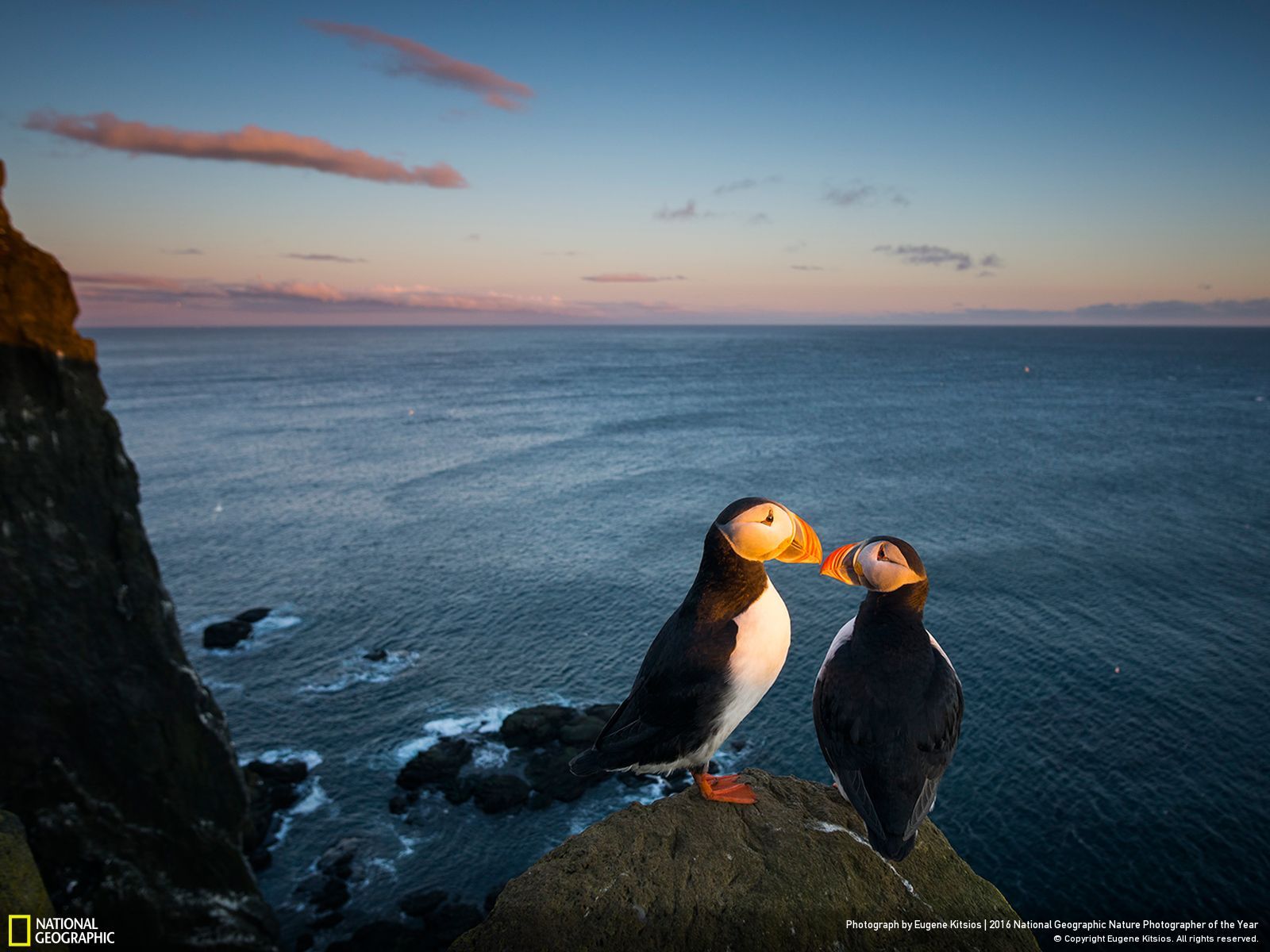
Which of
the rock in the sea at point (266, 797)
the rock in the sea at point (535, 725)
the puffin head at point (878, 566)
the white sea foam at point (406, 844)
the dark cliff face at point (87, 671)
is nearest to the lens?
the puffin head at point (878, 566)

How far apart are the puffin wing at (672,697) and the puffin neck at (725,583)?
0.49ft

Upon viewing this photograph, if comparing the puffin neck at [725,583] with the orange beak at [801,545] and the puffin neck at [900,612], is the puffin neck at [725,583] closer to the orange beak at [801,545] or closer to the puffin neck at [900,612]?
the orange beak at [801,545]

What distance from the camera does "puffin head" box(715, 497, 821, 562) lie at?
6.51 metres

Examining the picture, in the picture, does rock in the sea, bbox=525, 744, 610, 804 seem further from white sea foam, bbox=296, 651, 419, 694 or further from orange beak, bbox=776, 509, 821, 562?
orange beak, bbox=776, 509, 821, 562

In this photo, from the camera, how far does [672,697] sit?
7.12m

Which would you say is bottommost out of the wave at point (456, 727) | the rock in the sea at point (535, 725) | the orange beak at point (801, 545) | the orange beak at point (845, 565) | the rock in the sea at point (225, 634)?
the wave at point (456, 727)

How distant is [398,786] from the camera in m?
33.5

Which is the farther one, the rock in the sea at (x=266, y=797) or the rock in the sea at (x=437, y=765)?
the rock in the sea at (x=437, y=765)

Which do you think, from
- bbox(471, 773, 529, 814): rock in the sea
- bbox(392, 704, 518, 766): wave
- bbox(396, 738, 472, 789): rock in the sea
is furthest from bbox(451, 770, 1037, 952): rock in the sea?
bbox(392, 704, 518, 766): wave

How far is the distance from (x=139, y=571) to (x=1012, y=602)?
1984 inches

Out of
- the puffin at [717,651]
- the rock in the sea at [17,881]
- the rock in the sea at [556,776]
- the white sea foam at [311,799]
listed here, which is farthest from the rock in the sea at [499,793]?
the puffin at [717,651]

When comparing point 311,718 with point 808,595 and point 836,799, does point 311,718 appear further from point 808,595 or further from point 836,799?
point 836,799

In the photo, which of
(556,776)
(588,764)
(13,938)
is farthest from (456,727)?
(588,764)

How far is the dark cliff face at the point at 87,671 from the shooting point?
19281 millimetres
